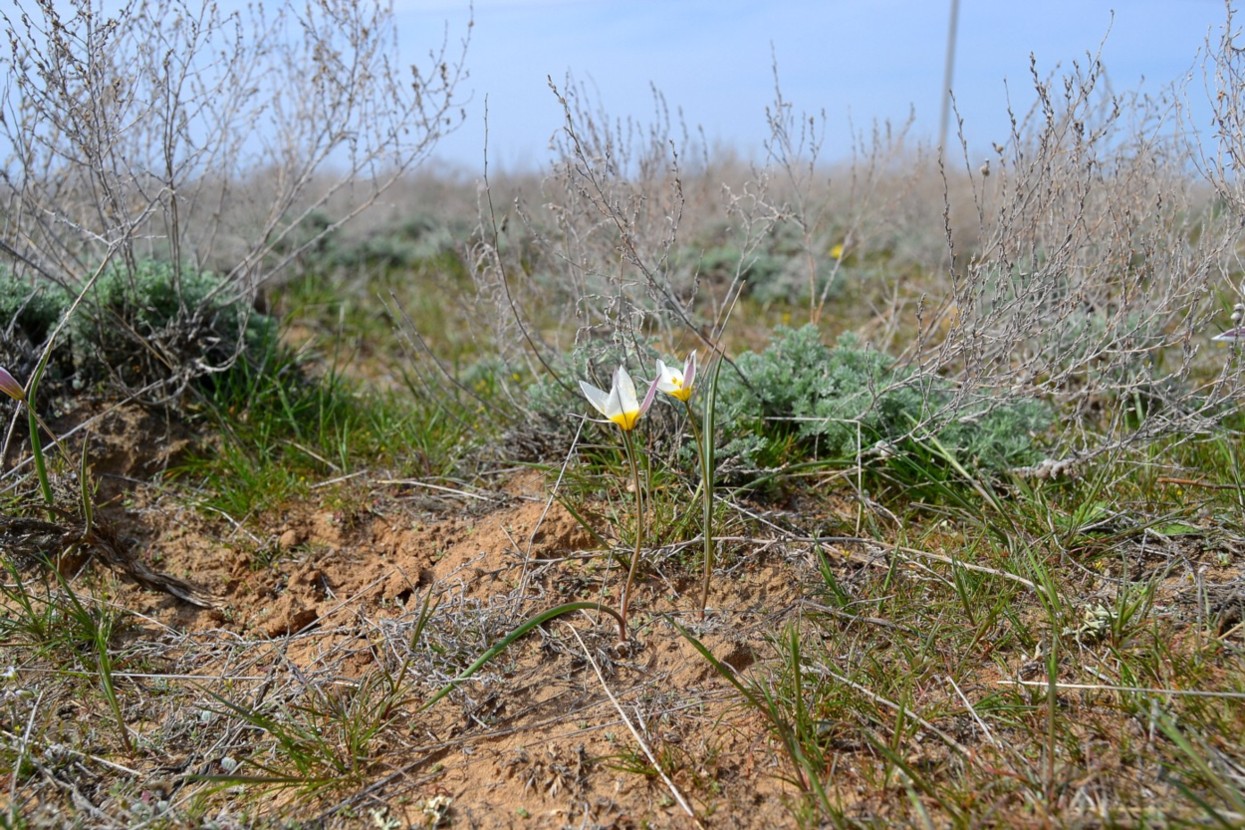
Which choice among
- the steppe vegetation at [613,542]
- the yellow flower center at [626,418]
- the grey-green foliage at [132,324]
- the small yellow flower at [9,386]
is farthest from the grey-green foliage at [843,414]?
the grey-green foliage at [132,324]

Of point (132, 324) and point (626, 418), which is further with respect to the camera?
point (132, 324)

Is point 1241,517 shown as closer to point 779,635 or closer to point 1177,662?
point 1177,662

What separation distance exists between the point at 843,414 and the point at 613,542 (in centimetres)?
92

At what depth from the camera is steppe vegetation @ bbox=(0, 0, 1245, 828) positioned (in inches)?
72.4

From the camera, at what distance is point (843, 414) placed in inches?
114

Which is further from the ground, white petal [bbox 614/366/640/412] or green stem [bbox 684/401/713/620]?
white petal [bbox 614/366/640/412]

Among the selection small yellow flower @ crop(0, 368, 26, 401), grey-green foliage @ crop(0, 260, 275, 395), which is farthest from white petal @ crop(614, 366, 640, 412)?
grey-green foliage @ crop(0, 260, 275, 395)

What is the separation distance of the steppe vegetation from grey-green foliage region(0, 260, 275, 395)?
0.7 inches

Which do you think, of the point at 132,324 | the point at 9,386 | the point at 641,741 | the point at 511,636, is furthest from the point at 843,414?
the point at 132,324

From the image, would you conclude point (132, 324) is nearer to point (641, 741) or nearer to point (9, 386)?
point (9, 386)

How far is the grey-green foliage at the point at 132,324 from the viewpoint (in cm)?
324

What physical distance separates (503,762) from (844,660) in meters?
0.85

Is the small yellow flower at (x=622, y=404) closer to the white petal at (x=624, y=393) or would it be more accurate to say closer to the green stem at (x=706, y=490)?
the white petal at (x=624, y=393)

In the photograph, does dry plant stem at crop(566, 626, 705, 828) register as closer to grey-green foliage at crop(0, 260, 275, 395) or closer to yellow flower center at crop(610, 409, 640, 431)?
yellow flower center at crop(610, 409, 640, 431)
